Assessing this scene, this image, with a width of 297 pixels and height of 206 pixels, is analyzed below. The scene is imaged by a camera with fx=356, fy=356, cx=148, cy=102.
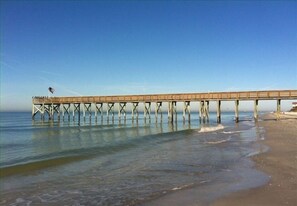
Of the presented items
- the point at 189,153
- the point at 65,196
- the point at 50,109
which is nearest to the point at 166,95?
the point at 50,109

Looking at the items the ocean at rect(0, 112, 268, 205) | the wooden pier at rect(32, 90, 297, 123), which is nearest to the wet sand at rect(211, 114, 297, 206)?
the ocean at rect(0, 112, 268, 205)

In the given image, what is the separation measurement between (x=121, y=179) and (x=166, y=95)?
33805mm

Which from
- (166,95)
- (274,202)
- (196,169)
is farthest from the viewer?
(166,95)

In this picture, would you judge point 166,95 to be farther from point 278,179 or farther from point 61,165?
point 278,179

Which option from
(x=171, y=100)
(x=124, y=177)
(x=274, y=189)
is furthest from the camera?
(x=171, y=100)

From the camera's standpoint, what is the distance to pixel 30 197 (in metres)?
9.76

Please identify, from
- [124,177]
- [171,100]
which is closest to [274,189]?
[124,177]

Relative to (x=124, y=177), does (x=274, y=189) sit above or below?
above

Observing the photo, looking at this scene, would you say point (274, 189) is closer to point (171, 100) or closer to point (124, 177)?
point (124, 177)

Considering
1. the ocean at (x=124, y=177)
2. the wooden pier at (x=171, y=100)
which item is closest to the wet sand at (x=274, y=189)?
the ocean at (x=124, y=177)

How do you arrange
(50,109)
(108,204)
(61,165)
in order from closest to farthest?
(108,204) → (61,165) → (50,109)

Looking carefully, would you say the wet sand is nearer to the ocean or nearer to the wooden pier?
the ocean

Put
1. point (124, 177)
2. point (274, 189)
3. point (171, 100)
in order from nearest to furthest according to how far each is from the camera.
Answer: point (274, 189) < point (124, 177) < point (171, 100)

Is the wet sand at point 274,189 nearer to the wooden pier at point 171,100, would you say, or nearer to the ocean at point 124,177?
the ocean at point 124,177
